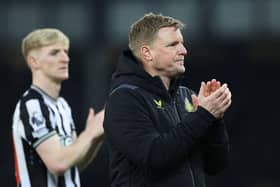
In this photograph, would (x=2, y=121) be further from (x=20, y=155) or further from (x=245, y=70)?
(x=20, y=155)

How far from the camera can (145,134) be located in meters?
4.85

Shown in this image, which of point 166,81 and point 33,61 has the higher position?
point 166,81

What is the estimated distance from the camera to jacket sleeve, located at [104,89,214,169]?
4.79 m

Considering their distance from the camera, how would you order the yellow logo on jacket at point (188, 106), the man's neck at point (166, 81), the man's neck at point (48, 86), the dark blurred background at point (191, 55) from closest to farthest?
1. the man's neck at point (166, 81)
2. the yellow logo on jacket at point (188, 106)
3. the man's neck at point (48, 86)
4. the dark blurred background at point (191, 55)

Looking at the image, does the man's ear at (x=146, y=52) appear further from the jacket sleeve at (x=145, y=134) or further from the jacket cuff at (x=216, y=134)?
the jacket cuff at (x=216, y=134)

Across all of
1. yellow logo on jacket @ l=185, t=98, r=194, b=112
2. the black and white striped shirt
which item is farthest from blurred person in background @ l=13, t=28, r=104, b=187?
yellow logo on jacket @ l=185, t=98, r=194, b=112

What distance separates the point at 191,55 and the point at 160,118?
15.6 meters

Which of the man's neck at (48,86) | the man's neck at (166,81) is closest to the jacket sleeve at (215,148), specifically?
the man's neck at (166,81)

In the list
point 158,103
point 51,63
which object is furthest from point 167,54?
point 51,63

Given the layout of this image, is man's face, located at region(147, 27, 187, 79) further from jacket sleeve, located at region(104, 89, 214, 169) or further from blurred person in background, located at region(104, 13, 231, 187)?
jacket sleeve, located at region(104, 89, 214, 169)

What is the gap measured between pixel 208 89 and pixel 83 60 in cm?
1558

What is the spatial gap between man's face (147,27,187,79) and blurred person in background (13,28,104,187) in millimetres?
1159

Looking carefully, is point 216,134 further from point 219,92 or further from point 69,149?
point 69,149

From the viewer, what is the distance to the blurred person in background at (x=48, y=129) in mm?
6109
